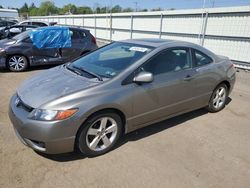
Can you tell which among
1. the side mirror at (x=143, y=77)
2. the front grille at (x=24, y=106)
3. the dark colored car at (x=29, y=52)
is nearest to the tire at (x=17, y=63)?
the dark colored car at (x=29, y=52)

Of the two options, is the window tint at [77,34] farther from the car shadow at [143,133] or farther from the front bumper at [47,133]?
the front bumper at [47,133]

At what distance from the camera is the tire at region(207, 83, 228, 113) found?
15.7 feet

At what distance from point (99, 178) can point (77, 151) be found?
0.63 m

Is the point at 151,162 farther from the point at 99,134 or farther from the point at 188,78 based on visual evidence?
the point at 188,78

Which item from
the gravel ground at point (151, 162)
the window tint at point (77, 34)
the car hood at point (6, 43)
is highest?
the window tint at point (77, 34)

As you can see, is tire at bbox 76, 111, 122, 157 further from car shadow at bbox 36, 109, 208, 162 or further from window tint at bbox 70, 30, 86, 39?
window tint at bbox 70, 30, 86, 39

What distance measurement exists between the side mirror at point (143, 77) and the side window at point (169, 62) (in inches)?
8.2

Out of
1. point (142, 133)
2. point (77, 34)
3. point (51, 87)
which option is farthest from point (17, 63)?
point (142, 133)

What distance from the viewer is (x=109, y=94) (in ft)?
10.2

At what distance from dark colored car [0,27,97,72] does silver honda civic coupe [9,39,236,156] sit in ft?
15.7

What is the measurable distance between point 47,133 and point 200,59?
9.87ft

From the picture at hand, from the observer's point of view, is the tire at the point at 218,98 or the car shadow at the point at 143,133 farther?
the tire at the point at 218,98

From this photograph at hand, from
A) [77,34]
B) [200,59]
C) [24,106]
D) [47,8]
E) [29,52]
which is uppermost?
[47,8]

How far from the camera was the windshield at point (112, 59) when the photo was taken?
354 cm
